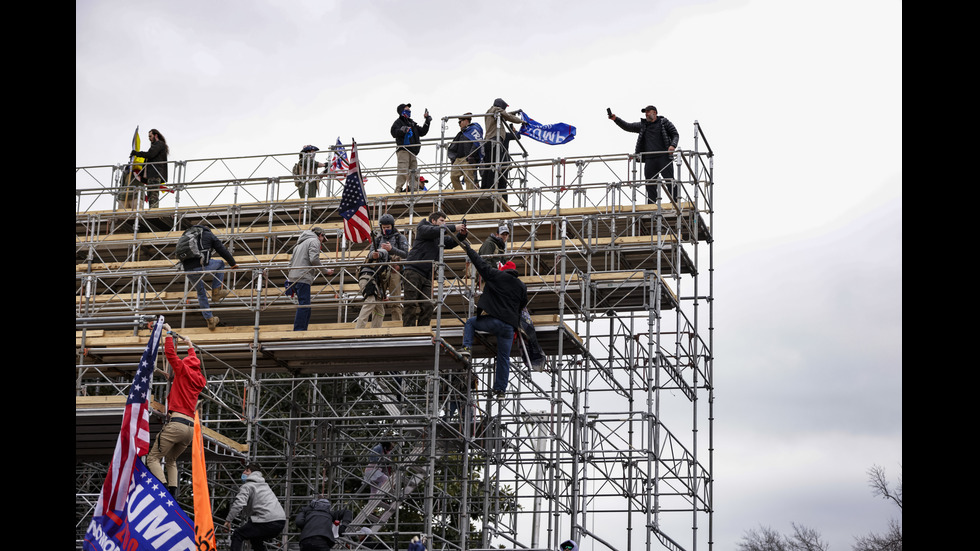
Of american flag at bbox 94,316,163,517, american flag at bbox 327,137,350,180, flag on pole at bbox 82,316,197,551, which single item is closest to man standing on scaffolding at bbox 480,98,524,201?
american flag at bbox 327,137,350,180

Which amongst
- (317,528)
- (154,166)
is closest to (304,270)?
(317,528)

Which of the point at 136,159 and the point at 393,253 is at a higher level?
the point at 136,159

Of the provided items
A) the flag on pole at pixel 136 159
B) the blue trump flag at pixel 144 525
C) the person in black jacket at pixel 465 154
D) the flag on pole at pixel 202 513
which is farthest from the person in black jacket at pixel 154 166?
the blue trump flag at pixel 144 525

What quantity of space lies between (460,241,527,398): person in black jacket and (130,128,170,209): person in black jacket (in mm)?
12905

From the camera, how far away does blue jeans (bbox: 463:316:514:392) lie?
1767cm

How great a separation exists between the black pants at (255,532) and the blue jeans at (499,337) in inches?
135

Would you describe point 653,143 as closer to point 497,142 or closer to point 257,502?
point 497,142

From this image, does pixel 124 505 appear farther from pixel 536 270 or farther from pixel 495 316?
pixel 536 270

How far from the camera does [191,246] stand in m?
20.5

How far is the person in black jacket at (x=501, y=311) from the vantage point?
17.7m

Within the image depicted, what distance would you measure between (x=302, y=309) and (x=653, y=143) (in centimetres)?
847
